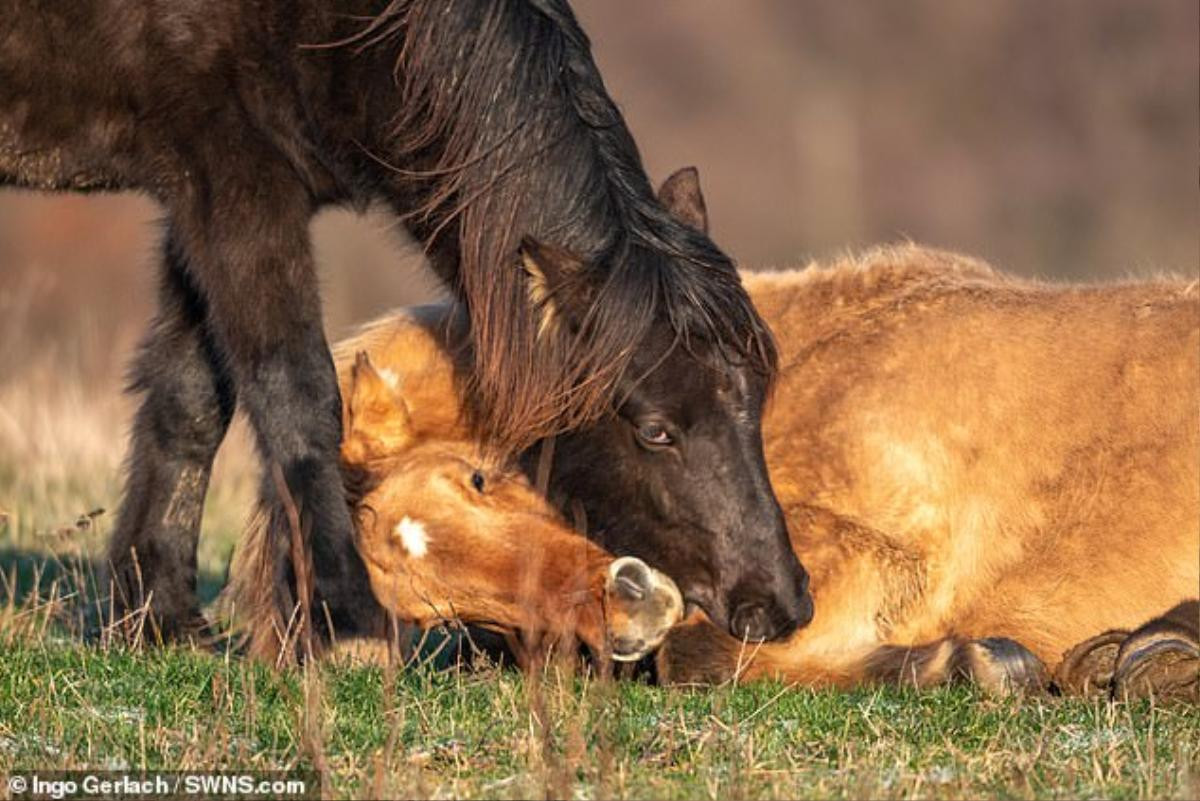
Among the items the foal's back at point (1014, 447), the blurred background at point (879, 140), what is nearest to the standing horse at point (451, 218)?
the foal's back at point (1014, 447)

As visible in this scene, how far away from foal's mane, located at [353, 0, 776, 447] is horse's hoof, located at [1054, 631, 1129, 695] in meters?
1.26

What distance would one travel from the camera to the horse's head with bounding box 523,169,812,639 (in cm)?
526

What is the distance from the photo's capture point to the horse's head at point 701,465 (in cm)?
526

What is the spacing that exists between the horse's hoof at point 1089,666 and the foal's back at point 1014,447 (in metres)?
0.22

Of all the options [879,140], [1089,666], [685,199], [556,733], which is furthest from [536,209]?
[879,140]

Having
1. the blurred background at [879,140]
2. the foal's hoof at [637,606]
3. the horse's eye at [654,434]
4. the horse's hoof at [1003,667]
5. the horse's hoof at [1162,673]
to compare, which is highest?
the horse's eye at [654,434]

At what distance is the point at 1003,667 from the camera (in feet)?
17.8

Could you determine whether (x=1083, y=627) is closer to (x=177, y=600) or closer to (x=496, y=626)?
(x=496, y=626)

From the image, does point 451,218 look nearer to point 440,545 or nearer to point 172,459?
point 440,545

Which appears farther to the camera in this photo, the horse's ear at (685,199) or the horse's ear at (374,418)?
the horse's ear at (374,418)

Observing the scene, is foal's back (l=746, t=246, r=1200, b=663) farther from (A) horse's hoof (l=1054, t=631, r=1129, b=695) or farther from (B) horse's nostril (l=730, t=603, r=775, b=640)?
(B) horse's nostril (l=730, t=603, r=775, b=640)

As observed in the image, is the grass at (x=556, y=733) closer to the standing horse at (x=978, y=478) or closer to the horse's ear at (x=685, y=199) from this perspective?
the standing horse at (x=978, y=478)

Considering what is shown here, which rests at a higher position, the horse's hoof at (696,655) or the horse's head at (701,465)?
the horse's head at (701,465)

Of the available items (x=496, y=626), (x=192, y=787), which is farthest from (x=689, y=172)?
(x=192, y=787)
